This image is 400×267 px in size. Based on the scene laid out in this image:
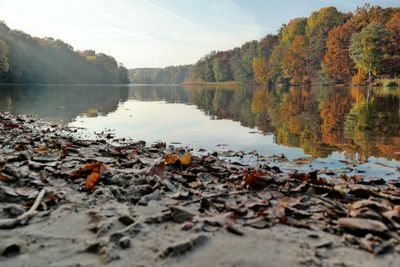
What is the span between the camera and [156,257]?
10.7 feet

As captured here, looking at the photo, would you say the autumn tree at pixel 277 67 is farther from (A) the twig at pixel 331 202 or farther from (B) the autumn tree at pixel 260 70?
(A) the twig at pixel 331 202

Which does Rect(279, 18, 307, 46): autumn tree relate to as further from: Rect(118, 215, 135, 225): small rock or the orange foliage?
Rect(118, 215, 135, 225): small rock

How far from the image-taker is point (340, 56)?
87.6 m

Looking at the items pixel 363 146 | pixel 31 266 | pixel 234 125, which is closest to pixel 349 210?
pixel 31 266

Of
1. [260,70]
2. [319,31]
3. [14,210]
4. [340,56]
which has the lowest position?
[14,210]

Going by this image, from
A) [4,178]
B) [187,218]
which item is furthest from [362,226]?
[4,178]

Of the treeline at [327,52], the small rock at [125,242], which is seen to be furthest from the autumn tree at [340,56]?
the small rock at [125,242]

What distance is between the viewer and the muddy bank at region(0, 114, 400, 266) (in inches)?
Answer: 130

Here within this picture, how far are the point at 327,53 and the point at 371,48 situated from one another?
66.6 feet

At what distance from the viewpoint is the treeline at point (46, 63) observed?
91.0 m

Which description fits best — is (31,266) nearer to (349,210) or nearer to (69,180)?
(69,180)

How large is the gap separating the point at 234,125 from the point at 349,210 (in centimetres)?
1144

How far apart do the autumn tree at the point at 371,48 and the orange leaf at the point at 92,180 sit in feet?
254

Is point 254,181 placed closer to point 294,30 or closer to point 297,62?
point 297,62
